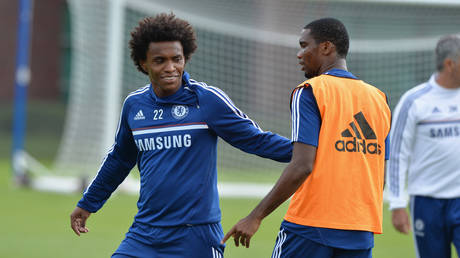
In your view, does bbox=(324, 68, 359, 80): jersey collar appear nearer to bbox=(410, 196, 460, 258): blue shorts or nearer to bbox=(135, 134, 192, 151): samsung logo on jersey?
bbox=(135, 134, 192, 151): samsung logo on jersey

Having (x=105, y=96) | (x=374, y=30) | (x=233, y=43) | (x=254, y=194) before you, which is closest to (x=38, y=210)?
(x=105, y=96)

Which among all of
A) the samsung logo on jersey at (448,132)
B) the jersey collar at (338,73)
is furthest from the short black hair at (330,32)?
the samsung logo on jersey at (448,132)

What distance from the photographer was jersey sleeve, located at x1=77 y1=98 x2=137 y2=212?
4.33 m

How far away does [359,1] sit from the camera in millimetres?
11078

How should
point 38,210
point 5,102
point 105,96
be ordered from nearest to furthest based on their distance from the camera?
point 38,210 < point 105,96 < point 5,102

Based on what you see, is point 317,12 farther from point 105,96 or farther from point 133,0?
point 105,96

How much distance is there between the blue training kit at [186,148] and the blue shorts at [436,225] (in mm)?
1449

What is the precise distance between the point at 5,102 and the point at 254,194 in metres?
19.9

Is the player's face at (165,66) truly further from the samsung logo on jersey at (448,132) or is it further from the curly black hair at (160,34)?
the samsung logo on jersey at (448,132)

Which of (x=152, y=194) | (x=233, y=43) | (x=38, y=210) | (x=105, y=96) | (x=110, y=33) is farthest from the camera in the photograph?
(x=233, y=43)

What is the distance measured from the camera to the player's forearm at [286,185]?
11.6 feet

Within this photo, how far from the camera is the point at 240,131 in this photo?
4016 millimetres

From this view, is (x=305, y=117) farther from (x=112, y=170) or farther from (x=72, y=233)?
(x=72, y=233)

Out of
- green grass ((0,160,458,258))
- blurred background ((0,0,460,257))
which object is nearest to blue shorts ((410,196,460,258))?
green grass ((0,160,458,258))
